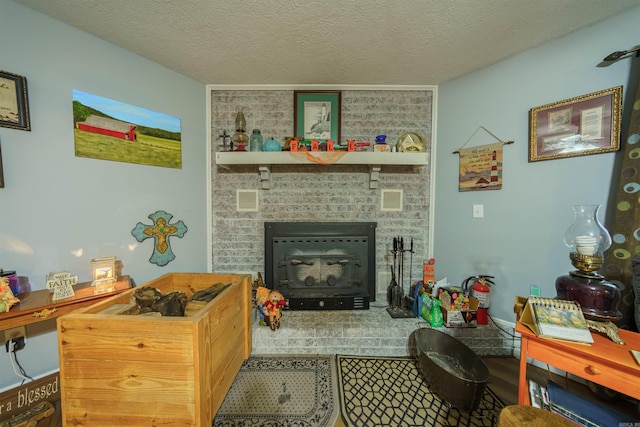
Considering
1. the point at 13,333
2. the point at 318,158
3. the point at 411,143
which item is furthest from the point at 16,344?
the point at 411,143

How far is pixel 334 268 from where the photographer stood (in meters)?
1.99

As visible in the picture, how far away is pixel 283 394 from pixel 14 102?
2.33 m

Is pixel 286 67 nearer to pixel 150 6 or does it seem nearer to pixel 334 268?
pixel 150 6

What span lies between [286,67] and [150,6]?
894 mm

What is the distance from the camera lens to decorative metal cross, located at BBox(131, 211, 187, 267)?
1.70 metres

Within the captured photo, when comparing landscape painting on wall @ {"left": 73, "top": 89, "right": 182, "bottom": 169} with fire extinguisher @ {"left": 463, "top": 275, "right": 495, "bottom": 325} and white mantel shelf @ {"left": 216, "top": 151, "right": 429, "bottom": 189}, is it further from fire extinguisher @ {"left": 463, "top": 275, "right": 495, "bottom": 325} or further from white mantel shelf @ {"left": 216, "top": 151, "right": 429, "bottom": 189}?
fire extinguisher @ {"left": 463, "top": 275, "right": 495, "bottom": 325}

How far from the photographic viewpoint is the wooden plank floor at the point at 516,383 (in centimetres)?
116

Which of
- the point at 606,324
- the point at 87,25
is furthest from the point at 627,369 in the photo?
the point at 87,25

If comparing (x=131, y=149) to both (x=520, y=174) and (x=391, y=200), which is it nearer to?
(x=391, y=200)

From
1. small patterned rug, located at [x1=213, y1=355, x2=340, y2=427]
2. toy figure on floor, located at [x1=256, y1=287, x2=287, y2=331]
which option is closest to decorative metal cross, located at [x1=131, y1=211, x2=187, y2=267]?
toy figure on floor, located at [x1=256, y1=287, x2=287, y2=331]

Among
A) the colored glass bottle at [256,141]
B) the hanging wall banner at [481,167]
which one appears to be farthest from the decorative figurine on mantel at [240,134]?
the hanging wall banner at [481,167]

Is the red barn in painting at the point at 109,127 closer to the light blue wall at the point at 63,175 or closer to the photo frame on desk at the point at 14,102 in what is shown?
the light blue wall at the point at 63,175

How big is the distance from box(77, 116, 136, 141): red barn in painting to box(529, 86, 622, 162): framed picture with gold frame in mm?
3070

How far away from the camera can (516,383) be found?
1333 mm
